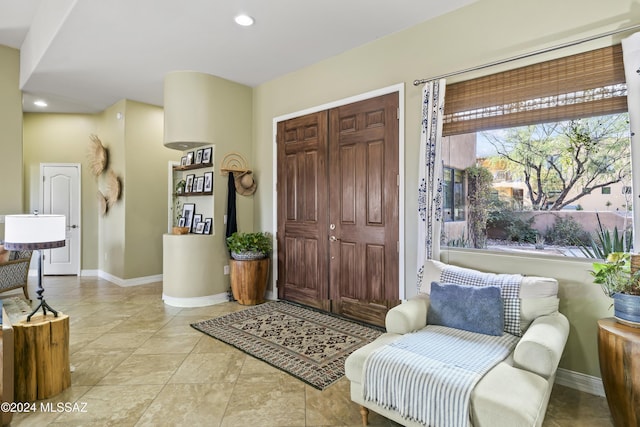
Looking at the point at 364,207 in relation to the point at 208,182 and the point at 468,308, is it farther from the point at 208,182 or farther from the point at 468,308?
the point at 208,182

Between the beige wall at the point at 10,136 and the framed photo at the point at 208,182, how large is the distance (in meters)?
2.59

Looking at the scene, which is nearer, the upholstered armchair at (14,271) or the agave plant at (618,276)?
the agave plant at (618,276)

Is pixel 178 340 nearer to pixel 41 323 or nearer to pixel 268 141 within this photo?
pixel 41 323

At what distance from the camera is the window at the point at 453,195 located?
10.3 ft

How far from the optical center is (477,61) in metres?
2.94

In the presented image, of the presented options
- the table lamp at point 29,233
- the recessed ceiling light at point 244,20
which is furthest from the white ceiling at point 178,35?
the table lamp at point 29,233

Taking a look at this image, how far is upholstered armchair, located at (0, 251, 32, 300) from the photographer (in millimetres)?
4523

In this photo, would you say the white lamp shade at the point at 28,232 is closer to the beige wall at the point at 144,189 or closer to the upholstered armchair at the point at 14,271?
the upholstered armchair at the point at 14,271

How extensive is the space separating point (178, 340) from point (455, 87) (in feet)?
11.3

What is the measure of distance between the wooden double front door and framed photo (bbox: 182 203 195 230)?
1.34m

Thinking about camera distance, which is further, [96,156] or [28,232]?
[96,156]

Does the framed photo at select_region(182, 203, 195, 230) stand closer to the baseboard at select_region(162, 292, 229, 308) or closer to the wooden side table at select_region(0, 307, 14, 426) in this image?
the baseboard at select_region(162, 292, 229, 308)

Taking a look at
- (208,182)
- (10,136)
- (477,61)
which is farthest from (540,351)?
(10,136)

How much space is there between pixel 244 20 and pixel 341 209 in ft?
6.87
